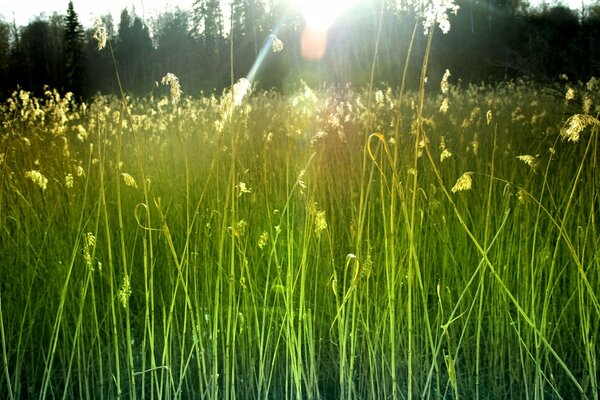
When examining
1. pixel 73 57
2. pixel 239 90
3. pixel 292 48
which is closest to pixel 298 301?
pixel 239 90

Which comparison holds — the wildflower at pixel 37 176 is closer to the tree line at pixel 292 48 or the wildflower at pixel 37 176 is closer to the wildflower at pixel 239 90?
the wildflower at pixel 239 90

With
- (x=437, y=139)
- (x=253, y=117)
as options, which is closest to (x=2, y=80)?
(x=253, y=117)

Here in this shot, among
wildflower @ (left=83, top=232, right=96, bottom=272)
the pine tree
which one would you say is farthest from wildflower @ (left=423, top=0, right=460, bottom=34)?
the pine tree

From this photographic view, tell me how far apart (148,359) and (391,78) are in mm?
13667

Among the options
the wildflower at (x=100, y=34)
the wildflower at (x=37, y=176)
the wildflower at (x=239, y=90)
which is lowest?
the wildflower at (x=37, y=176)

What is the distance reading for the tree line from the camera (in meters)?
15.1

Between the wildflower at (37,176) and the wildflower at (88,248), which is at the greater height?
the wildflower at (37,176)

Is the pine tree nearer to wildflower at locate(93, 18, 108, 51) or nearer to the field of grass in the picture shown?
the field of grass

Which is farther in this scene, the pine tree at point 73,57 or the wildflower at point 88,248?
the pine tree at point 73,57

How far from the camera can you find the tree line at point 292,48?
→ 1513 cm

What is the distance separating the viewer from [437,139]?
3557 millimetres

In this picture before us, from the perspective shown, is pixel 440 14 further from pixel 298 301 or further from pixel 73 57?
pixel 73 57

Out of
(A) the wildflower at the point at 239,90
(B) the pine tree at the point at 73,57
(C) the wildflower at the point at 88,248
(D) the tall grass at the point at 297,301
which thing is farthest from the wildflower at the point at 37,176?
(B) the pine tree at the point at 73,57

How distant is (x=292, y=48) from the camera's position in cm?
2252
